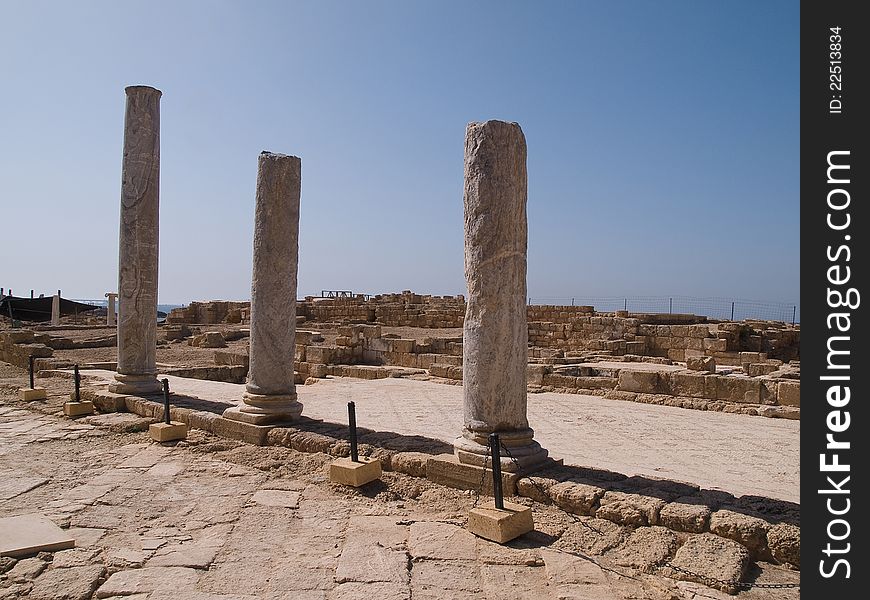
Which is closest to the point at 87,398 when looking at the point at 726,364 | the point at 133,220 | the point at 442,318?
the point at 133,220

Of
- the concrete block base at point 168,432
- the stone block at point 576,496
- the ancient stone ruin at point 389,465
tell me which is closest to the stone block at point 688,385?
the ancient stone ruin at point 389,465

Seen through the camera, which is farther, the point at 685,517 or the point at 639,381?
the point at 639,381

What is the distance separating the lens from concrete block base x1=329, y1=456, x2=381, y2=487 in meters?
5.80

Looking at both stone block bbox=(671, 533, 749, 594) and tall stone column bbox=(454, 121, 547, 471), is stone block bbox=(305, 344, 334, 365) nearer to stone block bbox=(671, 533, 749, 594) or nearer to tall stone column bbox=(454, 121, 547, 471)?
tall stone column bbox=(454, 121, 547, 471)

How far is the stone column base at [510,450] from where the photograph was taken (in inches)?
217

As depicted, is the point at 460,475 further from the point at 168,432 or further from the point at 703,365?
the point at 703,365

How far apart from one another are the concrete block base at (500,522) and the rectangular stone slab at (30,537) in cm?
272

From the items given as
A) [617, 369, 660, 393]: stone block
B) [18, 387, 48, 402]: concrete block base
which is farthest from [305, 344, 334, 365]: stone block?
[617, 369, 660, 393]: stone block

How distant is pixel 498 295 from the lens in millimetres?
5723

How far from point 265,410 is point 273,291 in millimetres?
1421

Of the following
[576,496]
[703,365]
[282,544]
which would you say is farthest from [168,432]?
[703,365]

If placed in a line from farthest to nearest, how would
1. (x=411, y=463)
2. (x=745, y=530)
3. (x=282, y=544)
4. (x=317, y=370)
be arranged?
(x=317, y=370)
(x=411, y=463)
(x=282, y=544)
(x=745, y=530)

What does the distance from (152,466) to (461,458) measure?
3.26m
